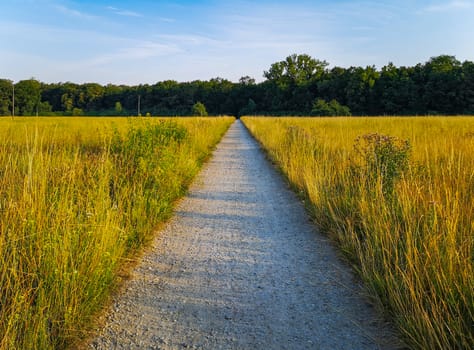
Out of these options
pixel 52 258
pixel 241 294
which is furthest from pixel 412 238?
pixel 52 258

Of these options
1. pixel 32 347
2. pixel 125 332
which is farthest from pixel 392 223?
pixel 32 347

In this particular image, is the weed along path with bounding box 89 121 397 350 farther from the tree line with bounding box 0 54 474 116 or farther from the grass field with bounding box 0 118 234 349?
the tree line with bounding box 0 54 474 116

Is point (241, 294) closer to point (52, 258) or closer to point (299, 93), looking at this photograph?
point (52, 258)

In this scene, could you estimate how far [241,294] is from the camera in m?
3.16

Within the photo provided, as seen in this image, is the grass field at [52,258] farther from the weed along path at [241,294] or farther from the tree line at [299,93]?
the tree line at [299,93]

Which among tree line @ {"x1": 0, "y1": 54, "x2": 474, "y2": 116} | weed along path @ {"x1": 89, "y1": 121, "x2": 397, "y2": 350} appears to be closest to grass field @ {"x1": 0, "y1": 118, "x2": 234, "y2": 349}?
weed along path @ {"x1": 89, "y1": 121, "x2": 397, "y2": 350}

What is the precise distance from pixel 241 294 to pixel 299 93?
9279 centimetres

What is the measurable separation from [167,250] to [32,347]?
7.27ft

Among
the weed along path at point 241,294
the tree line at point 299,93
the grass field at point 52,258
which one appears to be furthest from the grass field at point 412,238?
the tree line at point 299,93

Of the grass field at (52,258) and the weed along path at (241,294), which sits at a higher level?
the grass field at (52,258)

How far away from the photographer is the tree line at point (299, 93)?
58719mm

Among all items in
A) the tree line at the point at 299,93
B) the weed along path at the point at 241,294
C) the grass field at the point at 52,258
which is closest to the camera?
the grass field at the point at 52,258

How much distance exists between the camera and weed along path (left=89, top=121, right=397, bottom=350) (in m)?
2.51

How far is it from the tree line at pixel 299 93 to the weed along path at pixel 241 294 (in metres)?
14.4
